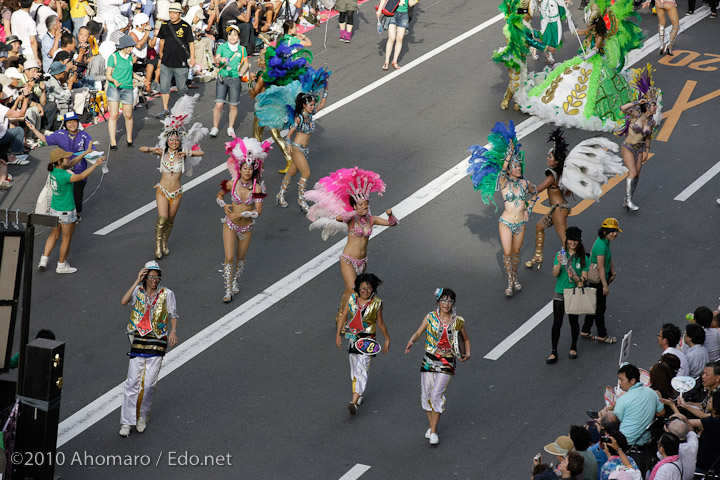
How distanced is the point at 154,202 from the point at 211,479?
281 inches

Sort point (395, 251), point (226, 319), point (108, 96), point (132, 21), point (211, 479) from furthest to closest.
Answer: point (132, 21) → point (108, 96) → point (395, 251) → point (226, 319) → point (211, 479)

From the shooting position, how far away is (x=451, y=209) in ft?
59.3

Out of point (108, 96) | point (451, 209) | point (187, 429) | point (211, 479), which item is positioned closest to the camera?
point (211, 479)

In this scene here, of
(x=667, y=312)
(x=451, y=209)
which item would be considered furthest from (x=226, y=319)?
(x=667, y=312)

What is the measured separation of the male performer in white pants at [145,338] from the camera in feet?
40.6

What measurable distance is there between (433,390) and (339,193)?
3105 mm

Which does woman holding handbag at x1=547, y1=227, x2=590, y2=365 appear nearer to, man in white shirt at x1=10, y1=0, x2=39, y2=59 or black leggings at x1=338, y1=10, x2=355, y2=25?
man in white shirt at x1=10, y1=0, x2=39, y2=59

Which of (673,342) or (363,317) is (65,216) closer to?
(363,317)

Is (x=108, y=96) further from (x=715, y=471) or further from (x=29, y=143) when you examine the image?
(x=715, y=471)

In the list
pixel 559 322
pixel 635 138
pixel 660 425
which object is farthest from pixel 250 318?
pixel 635 138

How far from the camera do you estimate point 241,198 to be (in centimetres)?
1518

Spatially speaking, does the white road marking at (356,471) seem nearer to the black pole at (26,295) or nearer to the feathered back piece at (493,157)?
the black pole at (26,295)

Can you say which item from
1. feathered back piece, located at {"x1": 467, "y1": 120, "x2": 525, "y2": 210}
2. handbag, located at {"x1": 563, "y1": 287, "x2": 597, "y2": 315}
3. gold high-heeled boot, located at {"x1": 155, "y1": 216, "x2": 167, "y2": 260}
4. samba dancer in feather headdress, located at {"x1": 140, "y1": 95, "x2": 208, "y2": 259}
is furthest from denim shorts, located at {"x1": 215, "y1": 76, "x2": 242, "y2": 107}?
handbag, located at {"x1": 563, "y1": 287, "x2": 597, "y2": 315}

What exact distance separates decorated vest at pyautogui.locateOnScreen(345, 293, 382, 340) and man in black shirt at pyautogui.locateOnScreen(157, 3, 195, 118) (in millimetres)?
8827
